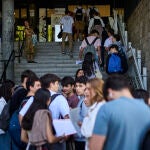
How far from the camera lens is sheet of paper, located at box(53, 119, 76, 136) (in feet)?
24.5

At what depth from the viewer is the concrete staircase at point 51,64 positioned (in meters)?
20.1

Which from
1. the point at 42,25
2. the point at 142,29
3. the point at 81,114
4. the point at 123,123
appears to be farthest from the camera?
the point at 42,25

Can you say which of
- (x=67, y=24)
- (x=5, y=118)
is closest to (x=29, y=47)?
(x=67, y=24)

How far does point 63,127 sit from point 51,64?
44.0 ft

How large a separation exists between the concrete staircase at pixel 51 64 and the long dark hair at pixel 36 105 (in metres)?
12.2

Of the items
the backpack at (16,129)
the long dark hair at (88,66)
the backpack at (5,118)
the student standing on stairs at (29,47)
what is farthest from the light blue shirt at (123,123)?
the student standing on stairs at (29,47)

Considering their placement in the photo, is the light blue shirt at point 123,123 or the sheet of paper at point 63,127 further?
the sheet of paper at point 63,127

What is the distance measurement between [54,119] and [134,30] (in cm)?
1443

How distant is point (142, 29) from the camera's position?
1869 centimetres

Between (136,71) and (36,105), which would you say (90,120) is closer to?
(36,105)

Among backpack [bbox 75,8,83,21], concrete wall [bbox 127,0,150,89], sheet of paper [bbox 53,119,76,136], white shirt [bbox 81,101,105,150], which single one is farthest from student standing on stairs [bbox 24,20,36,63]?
white shirt [bbox 81,101,105,150]

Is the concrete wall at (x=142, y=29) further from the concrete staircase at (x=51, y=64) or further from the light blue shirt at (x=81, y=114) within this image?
the light blue shirt at (x=81, y=114)

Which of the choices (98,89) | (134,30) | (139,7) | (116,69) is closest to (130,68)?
(116,69)

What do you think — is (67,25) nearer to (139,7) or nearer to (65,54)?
(65,54)
